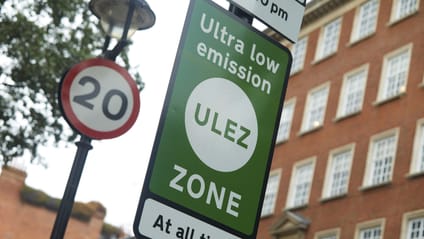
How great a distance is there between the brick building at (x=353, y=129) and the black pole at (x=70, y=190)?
28.6m

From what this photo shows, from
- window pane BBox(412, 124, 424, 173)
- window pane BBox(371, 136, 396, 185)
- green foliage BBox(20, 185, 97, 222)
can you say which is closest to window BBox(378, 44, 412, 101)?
window pane BBox(371, 136, 396, 185)

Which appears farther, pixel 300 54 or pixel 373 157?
pixel 300 54

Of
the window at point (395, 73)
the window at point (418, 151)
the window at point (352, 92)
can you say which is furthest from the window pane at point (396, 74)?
the window at point (418, 151)

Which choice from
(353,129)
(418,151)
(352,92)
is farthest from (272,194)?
(418,151)

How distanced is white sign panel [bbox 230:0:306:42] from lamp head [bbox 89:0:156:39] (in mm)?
3154

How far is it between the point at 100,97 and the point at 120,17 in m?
1.88

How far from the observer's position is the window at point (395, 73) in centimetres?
3825

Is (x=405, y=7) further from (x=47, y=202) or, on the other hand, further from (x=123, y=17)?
(x=47, y=202)

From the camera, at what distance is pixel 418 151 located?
35.6 metres

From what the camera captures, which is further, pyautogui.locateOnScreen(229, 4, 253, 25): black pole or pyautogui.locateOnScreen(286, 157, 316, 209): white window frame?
pyautogui.locateOnScreen(286, 157, 316, 209): white window frame

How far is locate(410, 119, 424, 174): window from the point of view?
35312 mm

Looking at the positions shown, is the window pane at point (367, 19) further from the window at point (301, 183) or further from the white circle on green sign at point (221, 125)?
the white circle on green sign at point (221, 125)

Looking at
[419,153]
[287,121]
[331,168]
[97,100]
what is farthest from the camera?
[287,121]

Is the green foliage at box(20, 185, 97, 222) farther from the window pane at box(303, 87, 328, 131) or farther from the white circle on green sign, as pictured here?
the white circle on green sign
